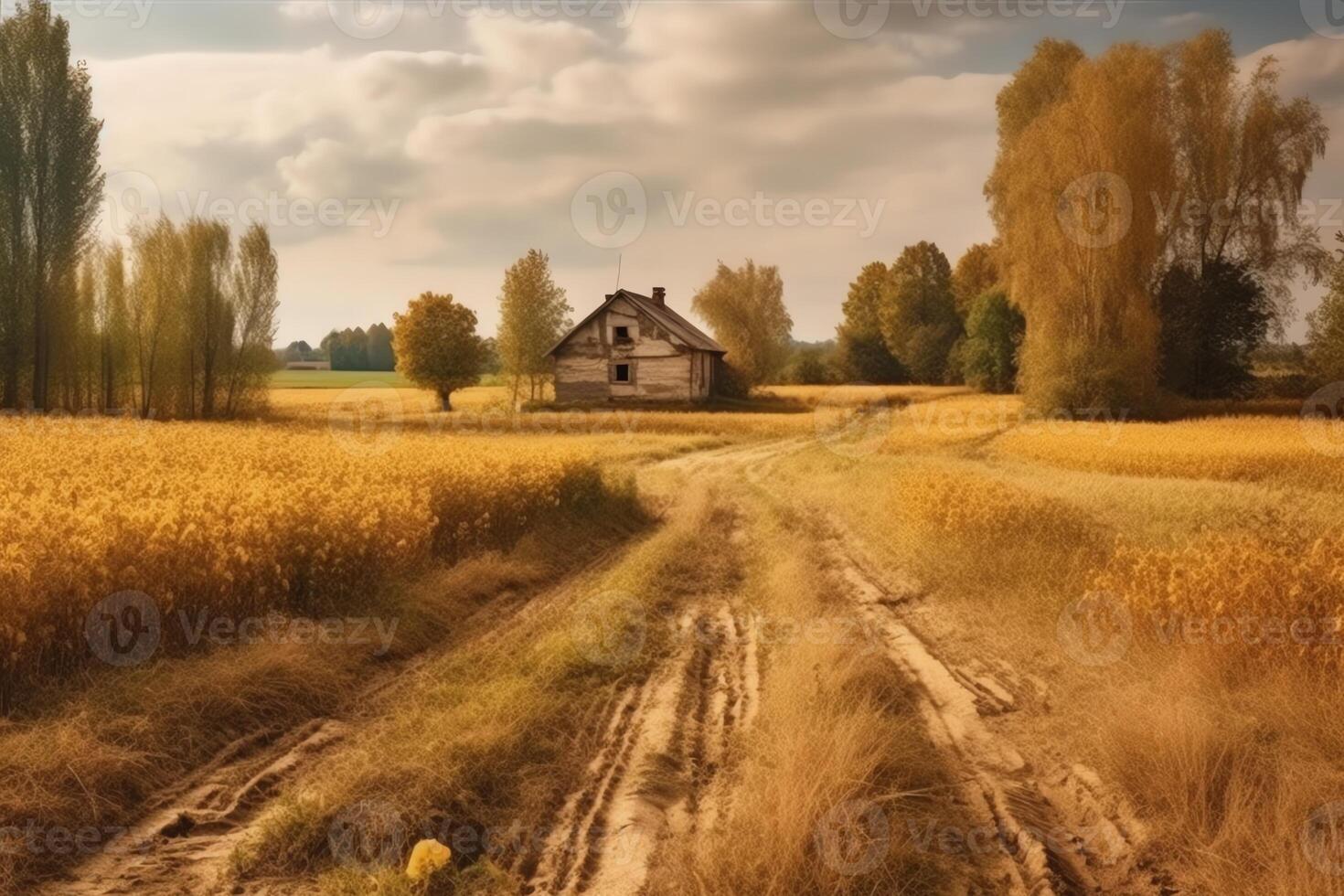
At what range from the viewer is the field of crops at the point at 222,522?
605cm

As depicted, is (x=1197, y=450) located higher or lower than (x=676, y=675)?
higher

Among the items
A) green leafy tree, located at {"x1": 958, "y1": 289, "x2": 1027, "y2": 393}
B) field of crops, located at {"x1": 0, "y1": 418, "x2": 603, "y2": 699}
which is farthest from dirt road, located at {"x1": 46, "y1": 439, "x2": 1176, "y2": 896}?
green leafy tree, located at {"x1": 958, "y1": 289, "x2": 1027, "y2": 393}

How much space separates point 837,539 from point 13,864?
11.1 meters

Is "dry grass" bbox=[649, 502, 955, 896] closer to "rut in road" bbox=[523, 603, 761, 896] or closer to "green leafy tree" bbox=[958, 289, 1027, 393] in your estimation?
"rut in road" bbox=[523, 603, 761, 896]

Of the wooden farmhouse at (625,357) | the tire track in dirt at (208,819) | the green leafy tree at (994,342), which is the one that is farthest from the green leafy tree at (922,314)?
the tire track in dirt at (208,819)

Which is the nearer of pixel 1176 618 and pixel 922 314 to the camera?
pixel 1176 618

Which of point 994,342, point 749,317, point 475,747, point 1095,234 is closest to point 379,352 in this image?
point 749,317

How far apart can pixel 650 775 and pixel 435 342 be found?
43707mm

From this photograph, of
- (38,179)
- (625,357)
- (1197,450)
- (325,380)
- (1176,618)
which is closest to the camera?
(1176,618)

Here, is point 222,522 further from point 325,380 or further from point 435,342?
point 325,380

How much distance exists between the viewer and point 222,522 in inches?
308

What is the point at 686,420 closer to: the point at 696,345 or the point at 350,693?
the point at 696,345

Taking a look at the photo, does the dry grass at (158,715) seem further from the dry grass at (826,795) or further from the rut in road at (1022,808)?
the rut in road at (1022,808)

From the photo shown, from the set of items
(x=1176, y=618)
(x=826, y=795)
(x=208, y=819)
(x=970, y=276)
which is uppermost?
(x=970, y=276)
